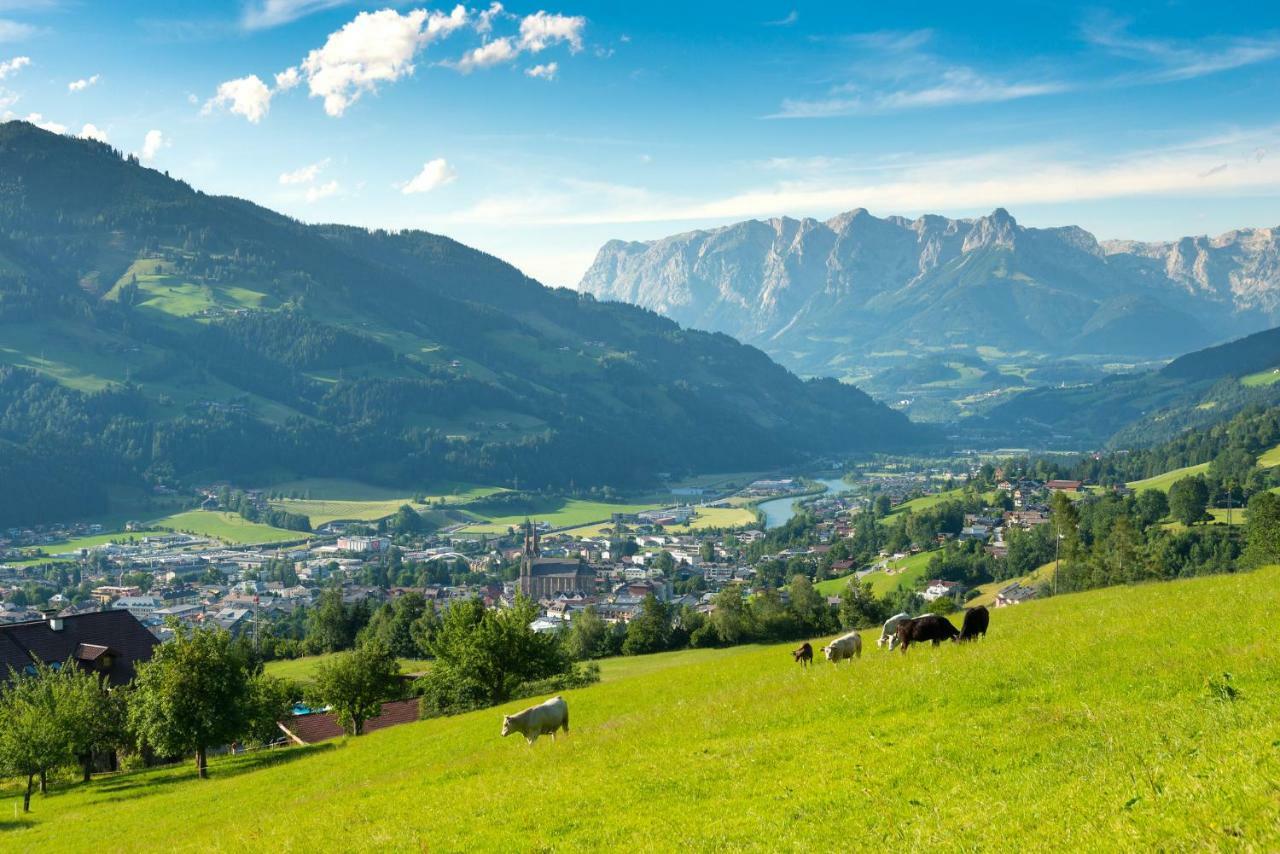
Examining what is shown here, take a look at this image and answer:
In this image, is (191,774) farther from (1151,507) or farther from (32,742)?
(1151,507)

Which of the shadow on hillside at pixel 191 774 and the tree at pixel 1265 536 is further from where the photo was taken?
the tree at pixel 1265 536

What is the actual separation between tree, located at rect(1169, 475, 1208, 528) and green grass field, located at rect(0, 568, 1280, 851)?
10541cm

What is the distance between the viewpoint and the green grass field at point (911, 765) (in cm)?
1266

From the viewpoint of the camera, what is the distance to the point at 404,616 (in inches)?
3784

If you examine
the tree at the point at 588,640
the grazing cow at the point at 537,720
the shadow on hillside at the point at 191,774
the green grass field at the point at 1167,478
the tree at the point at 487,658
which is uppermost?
the grazing cow at the point at 537,720

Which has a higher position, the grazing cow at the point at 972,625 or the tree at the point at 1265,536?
the grazing cow at the point at 972,625

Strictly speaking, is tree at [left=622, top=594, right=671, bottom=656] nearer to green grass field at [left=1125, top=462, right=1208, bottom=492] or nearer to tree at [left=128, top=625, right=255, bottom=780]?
tree at [left=128, top=625, right=255, bottom=780]

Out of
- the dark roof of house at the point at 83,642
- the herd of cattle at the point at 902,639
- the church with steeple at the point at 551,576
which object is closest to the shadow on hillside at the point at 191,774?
the dark roof of house at the point at 83,642

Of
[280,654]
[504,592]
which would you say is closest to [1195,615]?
[280,654]

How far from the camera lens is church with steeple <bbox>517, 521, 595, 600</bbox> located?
548 feet

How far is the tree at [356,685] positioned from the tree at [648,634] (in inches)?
1283

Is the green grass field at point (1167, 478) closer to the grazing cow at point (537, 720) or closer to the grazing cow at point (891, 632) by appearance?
the grazing cow at point (891, 632)

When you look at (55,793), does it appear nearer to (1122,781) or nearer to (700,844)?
(700,844)

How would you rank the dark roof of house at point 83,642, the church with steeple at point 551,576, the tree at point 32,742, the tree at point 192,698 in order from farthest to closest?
the church with steeple at point 551,576
the dark roof of house at point 83,642
the tree at point 192,698
the tree at point 32,742
